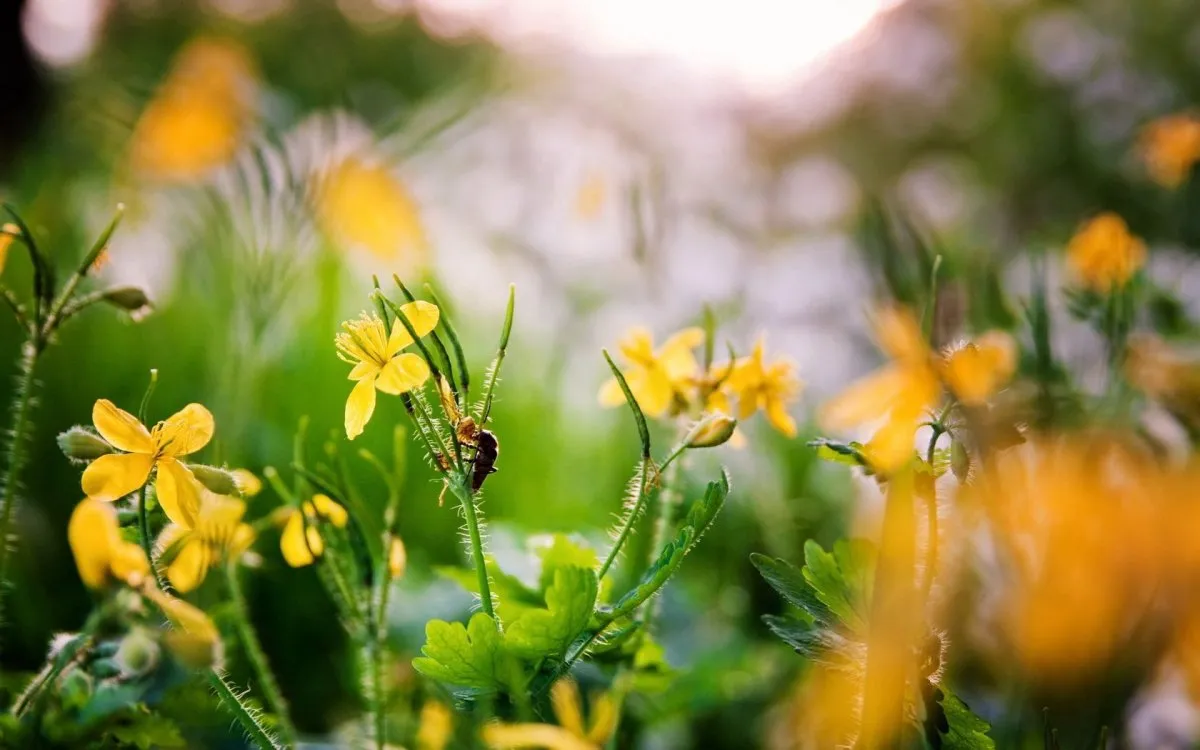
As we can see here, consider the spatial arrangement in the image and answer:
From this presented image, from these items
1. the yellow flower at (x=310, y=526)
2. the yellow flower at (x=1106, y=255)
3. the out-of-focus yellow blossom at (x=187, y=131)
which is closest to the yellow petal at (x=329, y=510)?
the yellow flower at (x=310, y=526)

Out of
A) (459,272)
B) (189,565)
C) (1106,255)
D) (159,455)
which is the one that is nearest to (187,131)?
(459,272)

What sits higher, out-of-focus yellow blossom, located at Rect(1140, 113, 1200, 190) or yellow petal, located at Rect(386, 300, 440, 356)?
yellow petal, located at Rect(386, 300, 440, 356)

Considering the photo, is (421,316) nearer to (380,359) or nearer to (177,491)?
(380,359)

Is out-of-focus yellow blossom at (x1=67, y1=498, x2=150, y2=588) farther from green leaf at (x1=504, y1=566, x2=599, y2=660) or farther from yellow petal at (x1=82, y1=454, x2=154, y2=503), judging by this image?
green leaf at (x1=504, y1=566, x2=599, y2=660)

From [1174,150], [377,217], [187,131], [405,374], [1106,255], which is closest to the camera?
[405,374]

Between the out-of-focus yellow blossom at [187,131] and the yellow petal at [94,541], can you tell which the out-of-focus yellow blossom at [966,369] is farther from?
the out-of-focus yellow blossom at [187,131]

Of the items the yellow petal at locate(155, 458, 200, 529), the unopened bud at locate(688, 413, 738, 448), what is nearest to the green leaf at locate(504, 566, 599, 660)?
the unopened bud at locate(688, 413, 738, 448)
